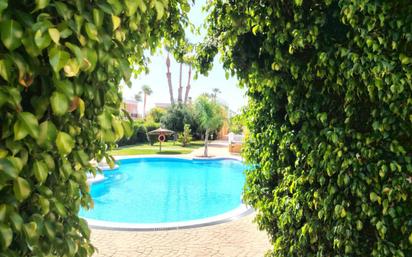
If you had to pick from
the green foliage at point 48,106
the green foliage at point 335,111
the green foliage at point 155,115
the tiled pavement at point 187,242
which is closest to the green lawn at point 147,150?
the green foliage at point 155,115

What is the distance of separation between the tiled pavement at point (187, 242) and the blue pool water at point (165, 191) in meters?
1.95

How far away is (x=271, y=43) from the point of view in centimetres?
318

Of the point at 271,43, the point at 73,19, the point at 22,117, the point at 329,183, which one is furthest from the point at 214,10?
the point at 22,117

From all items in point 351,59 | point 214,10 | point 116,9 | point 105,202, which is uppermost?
point 214,10

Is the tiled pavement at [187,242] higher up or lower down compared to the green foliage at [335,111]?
lower down

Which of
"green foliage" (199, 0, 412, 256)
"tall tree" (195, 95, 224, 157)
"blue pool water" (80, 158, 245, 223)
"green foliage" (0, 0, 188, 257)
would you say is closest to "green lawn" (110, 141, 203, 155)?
"blue pool water" (80, 158, 245, 223)

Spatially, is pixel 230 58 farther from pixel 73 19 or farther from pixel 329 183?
pixel 73 19

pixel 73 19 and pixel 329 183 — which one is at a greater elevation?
pixel 73 19

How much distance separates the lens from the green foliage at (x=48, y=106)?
3.34 feet

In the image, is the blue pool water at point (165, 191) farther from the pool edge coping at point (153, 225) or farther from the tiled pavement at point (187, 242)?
the tiled pavement at point (187, 242)

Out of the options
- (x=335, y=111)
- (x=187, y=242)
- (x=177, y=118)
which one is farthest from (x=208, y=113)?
(x=335, y=111)

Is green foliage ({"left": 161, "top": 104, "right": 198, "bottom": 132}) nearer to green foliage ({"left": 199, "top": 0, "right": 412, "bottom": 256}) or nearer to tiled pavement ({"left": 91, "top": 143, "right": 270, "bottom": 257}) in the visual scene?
tiled pavement ({"left": 91, "top": 143, "right": 270, "bottom": 257})

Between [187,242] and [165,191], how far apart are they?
6808 millimetres

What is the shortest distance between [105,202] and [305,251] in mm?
9258
